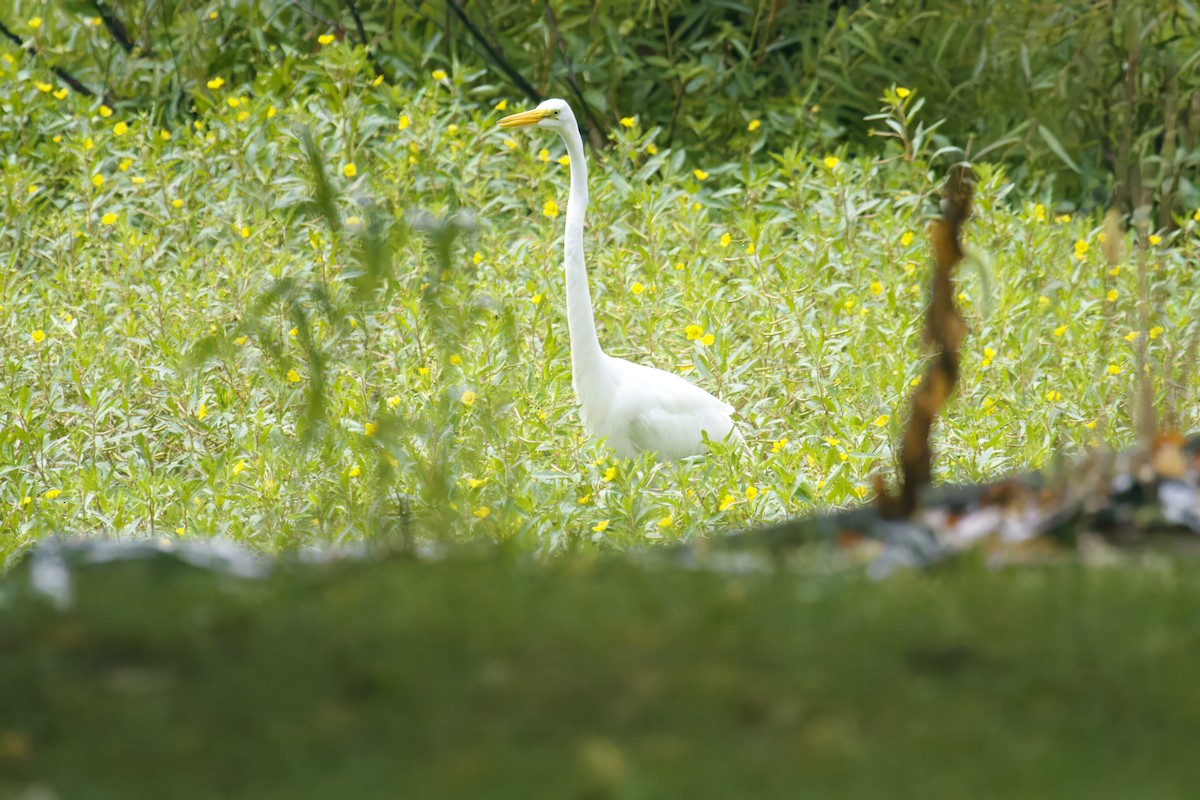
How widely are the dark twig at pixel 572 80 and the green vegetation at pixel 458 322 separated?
1.00 feet

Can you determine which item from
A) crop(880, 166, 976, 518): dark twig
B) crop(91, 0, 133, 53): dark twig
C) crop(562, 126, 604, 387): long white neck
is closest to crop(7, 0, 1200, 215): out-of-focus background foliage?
crop(91, 0, 133, 53): dark twig

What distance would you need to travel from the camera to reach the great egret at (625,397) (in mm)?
4137

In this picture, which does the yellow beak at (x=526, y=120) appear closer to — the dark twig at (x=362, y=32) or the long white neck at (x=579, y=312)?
the long white neck at (x=579, y=312)

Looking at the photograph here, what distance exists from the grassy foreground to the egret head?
8.77 feet

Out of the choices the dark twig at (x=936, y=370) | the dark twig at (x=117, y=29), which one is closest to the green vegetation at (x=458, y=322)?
the dark twig at (x=117, y=29)

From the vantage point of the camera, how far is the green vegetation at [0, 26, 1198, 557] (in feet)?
11.3

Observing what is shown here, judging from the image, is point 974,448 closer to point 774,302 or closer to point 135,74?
point 774,302

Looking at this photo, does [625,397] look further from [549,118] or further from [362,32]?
[362,32]

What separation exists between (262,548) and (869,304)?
2307 millimetres

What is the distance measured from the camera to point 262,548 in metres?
3.45

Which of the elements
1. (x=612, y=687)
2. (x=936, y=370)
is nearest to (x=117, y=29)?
(x=936, y=370)

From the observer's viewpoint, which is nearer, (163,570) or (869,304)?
(163,570)

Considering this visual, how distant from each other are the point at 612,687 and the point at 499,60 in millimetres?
5138

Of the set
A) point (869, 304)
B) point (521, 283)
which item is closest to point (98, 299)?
point (521, 283)
